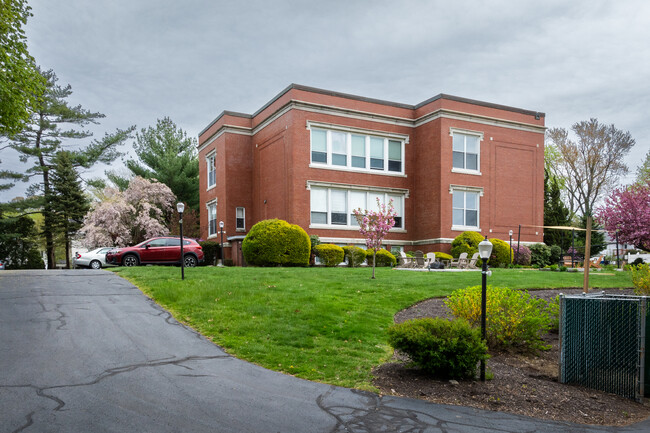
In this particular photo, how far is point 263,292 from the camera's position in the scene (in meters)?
13.0

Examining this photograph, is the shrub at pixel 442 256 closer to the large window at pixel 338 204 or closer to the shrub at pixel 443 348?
the large window at pixel 338 204

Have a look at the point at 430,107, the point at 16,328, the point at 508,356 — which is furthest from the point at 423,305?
the point at 430,107

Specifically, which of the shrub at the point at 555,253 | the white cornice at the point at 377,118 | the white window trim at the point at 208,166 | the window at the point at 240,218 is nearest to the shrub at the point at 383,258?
the white cornice at the point at 377,118

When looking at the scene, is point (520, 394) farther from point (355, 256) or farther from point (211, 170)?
point (211, 170)

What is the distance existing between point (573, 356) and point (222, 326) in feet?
21.2

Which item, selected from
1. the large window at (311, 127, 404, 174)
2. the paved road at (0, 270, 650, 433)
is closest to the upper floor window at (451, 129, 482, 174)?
the large window at (311, 127, 404, 174)

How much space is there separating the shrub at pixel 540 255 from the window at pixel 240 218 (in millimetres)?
16994

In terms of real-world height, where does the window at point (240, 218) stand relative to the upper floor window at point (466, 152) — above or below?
below

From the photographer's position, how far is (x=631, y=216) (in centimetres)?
2388

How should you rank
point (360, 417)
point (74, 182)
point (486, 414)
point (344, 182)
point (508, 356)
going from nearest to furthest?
point (360, 417), point (486, 414), point (508, 356), point (344, 182), point (74, 182)

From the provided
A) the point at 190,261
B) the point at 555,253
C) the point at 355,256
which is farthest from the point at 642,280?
the point at 555,253

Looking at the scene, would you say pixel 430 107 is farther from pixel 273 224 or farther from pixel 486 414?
pixel 486 414

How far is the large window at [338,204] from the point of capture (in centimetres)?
2717

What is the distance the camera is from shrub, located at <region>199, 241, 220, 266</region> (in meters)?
29.8
